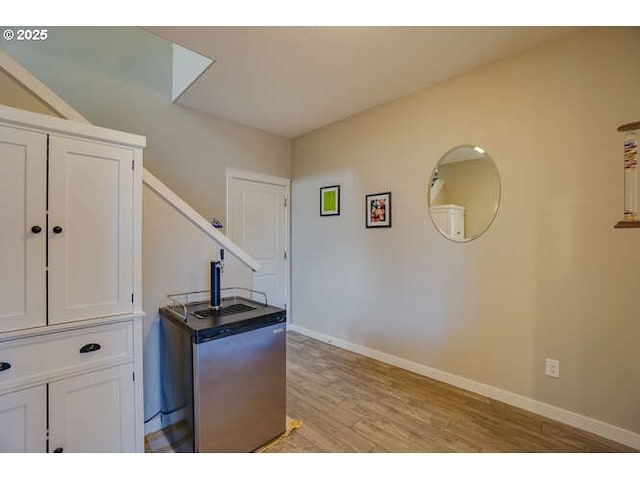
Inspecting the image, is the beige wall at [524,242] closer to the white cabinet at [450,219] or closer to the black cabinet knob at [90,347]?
the white cabinet at [450,219]

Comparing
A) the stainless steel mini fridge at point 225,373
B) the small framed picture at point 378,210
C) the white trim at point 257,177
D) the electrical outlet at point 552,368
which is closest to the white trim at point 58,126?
the stainless steel mini fridge at point 225,373

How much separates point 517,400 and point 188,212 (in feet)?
8.89

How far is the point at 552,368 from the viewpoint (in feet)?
6.40

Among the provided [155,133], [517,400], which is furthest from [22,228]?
[517,400]

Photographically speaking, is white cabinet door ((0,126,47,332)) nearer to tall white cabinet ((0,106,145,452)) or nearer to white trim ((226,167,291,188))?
tall white cabinet ((0,106,145,452))

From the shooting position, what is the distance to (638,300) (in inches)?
65.5

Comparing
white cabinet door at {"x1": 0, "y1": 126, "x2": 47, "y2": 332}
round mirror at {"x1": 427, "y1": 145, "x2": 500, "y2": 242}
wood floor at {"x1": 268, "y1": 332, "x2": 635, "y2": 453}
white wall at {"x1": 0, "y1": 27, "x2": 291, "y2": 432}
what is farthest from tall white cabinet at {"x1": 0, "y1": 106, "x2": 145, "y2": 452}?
round mirror at {"x1": 427, "y1": 145, "x2": 500, "y2": 242}

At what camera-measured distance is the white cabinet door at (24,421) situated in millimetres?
1173

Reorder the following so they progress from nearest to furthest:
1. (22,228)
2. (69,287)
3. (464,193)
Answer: (22,228) < (69,287) < (464,193)

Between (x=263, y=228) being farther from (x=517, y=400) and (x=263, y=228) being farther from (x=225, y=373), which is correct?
(x=517, y=400)
